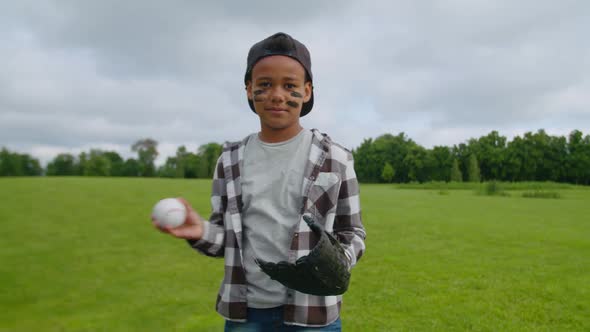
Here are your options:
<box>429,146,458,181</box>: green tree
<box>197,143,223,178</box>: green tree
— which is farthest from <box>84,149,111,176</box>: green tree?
<box>429,146,458,181</box>: green tree

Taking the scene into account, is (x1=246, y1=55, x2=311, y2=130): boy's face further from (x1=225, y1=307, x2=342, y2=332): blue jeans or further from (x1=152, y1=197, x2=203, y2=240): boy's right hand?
(x1=225, y1=307, x2=342, y2=332): blue jeans

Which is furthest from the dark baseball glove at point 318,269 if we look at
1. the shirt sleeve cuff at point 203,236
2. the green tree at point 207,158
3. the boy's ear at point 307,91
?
the green tree at point 207,158

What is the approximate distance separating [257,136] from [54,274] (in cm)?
738

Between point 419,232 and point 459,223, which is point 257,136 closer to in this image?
point 419,232

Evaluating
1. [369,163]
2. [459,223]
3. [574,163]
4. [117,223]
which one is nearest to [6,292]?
[117,223]

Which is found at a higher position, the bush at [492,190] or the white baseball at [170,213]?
the white baseball at [170,213]

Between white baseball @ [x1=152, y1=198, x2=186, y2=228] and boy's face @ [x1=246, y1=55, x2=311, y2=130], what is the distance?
70cm

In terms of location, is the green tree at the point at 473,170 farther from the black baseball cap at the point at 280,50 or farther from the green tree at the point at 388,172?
the black baseball cap at the point at 280,50

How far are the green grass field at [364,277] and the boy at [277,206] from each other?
3529 millimetres

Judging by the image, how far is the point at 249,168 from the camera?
2484 millimetres

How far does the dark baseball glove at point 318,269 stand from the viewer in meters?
1.98

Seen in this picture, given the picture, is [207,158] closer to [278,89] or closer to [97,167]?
[97,167]

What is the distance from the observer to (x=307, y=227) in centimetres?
222

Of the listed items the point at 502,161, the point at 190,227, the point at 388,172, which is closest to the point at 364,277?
the point at 190,227
